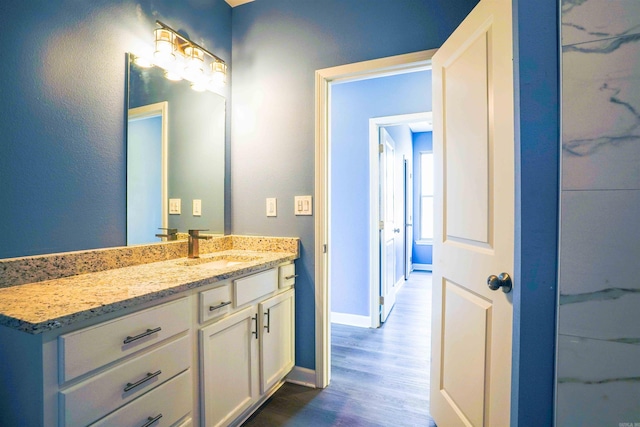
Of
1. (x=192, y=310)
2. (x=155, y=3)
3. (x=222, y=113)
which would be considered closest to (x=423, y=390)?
(x=192, y=310)

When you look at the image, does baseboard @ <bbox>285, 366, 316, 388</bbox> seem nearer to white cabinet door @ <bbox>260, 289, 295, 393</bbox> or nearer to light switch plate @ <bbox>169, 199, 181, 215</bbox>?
white cabinet door @ <bbox>260, 289, 295, 393</bbox>

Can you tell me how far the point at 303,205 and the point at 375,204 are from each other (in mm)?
1172

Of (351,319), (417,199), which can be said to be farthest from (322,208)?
(417,199)

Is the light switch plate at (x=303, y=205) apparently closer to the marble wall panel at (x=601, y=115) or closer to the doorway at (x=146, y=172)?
the doorway at (x=146, y=172)

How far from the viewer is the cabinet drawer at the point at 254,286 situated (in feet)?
4.88

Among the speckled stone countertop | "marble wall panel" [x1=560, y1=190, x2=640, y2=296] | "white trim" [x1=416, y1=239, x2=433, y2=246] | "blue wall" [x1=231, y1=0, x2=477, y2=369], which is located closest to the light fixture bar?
"blue wall" [x1=231, y1=0, x2=477, y2=369]

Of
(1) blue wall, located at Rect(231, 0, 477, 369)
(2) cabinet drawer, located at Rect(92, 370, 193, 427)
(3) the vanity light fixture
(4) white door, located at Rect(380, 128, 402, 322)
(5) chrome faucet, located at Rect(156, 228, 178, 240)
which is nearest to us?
(2) cabinet drawer, located at Rect(92, 370, 193, 427)

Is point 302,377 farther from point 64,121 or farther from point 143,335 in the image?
point 64,121

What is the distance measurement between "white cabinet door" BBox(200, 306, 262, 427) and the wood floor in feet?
0.82

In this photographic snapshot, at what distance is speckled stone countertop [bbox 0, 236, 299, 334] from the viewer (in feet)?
2.63

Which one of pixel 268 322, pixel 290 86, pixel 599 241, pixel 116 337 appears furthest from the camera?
pixel 290 86

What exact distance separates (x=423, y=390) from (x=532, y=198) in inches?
61.6

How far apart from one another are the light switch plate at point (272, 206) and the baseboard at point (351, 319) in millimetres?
1534

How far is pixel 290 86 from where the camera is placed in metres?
2.07
